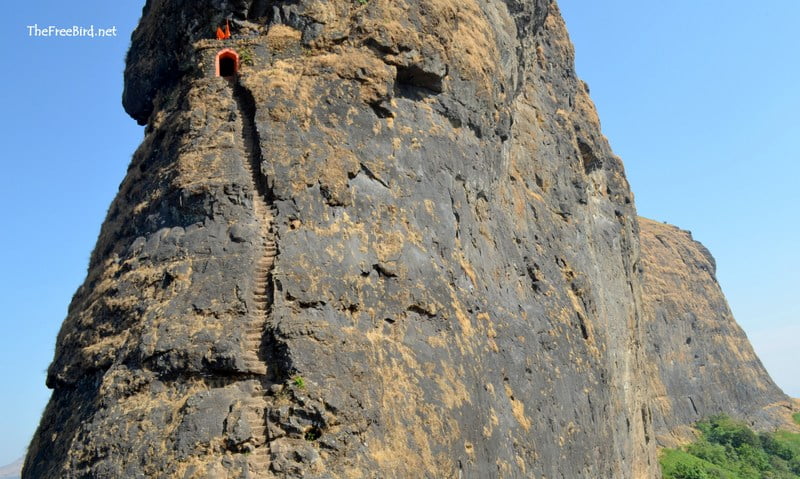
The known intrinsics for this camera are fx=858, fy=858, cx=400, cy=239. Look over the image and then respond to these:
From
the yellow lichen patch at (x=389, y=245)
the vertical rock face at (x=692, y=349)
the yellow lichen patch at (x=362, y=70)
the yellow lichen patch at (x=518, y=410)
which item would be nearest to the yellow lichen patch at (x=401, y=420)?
the yellow lichen patch at (x=389, y=245)

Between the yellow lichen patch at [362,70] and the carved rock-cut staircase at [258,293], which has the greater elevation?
the yellow lichen patch at [362,70]

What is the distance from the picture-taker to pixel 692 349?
47.7m

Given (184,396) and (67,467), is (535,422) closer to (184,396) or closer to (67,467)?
(184,396)

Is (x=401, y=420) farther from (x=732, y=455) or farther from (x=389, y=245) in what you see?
(x=732, y=455)

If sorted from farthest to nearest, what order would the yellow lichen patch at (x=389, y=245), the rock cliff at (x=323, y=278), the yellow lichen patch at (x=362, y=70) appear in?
1. the yellow lichen patch at (x=362, y=70)
2. the yellow lichen patch at (x=389, y=245)
3. the rock cliff at (x=323, y=278)

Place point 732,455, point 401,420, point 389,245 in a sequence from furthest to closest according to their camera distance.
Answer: point 732,455 < point 389,245 < point 401,420

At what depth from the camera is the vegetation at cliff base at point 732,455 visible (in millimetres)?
34781

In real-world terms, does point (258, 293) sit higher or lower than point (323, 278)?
lower

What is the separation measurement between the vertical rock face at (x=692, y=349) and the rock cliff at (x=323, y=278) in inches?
1001

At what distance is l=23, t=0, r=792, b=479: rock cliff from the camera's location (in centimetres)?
1188

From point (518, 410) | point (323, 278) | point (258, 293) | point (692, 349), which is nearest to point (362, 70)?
point (323, 278)

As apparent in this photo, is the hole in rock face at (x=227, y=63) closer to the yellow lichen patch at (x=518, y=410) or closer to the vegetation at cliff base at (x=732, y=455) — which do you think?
the yellow lichen patch at (x=518, y=410)

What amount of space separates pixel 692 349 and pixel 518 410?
35.2 metres

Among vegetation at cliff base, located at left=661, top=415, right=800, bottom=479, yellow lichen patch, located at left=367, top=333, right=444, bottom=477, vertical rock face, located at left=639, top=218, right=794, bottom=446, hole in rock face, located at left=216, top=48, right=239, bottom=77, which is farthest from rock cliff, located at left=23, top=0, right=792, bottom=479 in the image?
vertical rock face, located at left=639, top=218, right=794, bottom=446
